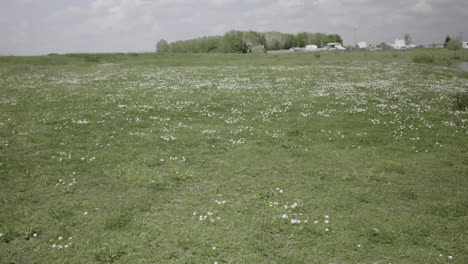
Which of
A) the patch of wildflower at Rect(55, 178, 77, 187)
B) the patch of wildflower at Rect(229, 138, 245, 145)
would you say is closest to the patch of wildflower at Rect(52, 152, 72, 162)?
the patch of wildflower at Rect(55, 178, 77, 187)

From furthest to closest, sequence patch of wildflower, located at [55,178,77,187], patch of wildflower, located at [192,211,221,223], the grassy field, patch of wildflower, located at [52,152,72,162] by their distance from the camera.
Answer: patch of wildflower, located at [52,152,72,162] < patch of wildflower, located at [55,178,77,187] < patch of wildflower, located at [192,211,221,223] < the grassy field

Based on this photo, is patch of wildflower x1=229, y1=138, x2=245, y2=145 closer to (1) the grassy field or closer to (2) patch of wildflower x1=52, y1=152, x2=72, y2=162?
(1) the grassy field

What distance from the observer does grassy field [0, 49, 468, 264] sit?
7918 millimetres

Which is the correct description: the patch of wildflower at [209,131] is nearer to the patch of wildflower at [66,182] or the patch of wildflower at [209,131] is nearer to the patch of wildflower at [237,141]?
the patch of wildflower at [237,141]

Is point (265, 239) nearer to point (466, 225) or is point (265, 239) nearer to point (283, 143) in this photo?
point (466, 225)

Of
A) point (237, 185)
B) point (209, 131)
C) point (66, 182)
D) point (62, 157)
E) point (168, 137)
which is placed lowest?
point (237, 185)

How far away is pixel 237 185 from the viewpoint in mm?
11422

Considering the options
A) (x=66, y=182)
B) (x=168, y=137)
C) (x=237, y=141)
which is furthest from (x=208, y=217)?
(x=168, y=137)

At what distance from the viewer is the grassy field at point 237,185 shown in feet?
26.0

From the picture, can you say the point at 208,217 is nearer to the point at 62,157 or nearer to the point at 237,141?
the point at 237,141

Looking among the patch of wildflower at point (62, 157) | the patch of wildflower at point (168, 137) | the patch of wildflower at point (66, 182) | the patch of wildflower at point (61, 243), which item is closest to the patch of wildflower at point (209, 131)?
the patch of wildflower at point (168, 137)

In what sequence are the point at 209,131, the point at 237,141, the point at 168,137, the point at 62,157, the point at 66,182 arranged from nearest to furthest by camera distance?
the point at 66,182
the point at 62,157
the point at 237,141
the point at 168,137
the point at 209,131

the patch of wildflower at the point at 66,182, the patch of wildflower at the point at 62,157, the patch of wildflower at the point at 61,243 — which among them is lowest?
the patch of wildflower at the point at 61,243

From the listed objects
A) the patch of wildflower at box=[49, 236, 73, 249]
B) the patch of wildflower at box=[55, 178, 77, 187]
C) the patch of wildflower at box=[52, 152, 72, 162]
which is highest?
the patch of wildflower at box=[52, 152, 72, 162]
